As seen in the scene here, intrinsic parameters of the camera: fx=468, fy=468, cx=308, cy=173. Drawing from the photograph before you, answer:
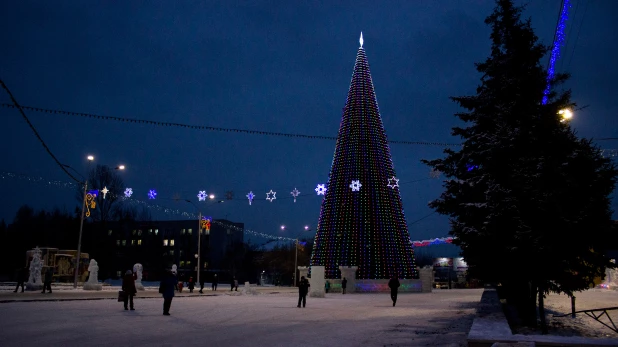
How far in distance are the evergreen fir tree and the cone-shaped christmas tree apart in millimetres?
17905

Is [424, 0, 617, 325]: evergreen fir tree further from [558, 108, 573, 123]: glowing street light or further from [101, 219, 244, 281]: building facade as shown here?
[101, 219, 244, 281]: building facade

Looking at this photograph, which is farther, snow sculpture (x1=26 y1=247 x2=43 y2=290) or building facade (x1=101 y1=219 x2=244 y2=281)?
building facade (x1=101 y1=219 x2=244 y2=281)

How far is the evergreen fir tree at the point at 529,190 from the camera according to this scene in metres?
11.4

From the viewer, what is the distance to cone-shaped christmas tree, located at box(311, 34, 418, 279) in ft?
112

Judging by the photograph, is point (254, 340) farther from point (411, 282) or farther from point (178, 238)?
point (178, 238)

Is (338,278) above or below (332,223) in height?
below

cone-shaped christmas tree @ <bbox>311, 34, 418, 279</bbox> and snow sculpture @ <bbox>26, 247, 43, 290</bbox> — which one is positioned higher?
cone-shaped christmas tree @ <bbox>311, 34, 418, 279</bbox>

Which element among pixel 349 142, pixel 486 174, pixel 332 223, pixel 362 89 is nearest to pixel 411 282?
pixel 332 223

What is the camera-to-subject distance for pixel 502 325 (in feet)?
26.6

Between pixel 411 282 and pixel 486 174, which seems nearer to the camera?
pixel 486 174

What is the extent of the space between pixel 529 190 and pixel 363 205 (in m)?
22.9

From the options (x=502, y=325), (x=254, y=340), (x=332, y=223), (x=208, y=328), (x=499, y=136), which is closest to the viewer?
(x=502, y=325)

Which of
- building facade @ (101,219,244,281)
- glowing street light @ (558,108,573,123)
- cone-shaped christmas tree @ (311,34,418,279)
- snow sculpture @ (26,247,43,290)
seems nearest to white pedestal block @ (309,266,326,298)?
cone-shaped christmas tree @ (311,34,418,279)

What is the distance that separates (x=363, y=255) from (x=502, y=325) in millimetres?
27477
